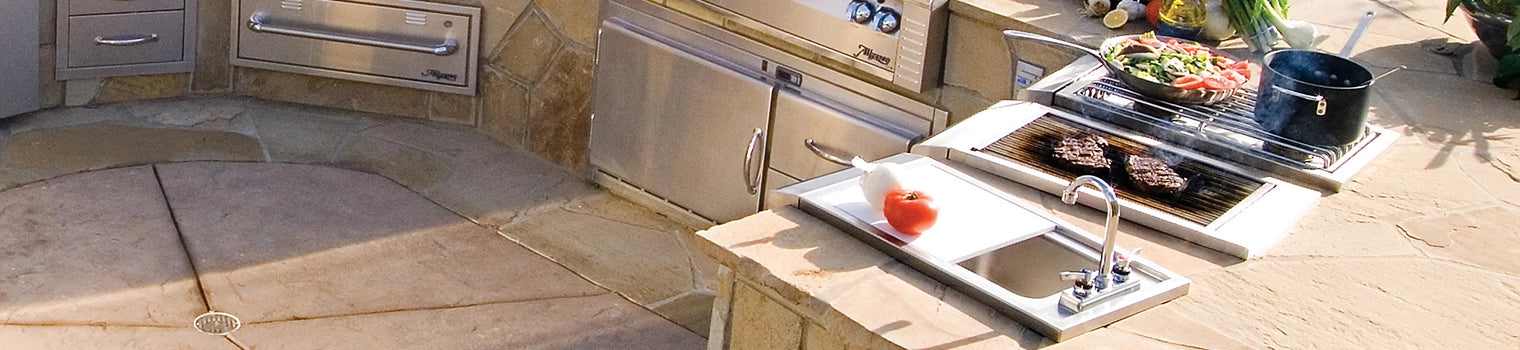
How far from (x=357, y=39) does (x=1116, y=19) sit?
283 centimetres

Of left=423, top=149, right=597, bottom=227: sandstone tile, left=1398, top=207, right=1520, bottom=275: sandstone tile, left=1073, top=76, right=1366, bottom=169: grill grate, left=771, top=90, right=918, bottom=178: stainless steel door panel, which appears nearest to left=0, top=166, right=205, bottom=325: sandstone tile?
left=423, top=149, right=597, bottom=227: sandstone tile

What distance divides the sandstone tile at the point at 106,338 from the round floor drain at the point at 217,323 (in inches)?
1.3

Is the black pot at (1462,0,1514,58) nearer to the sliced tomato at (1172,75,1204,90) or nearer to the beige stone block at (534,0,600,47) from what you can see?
the sliced tomato at (1172,75,1204,90)

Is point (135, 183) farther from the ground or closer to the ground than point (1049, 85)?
closer to the ground

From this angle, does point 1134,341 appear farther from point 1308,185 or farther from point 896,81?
point 896,81

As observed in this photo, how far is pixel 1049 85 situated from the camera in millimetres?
3852

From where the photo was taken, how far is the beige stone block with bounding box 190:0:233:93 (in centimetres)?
575

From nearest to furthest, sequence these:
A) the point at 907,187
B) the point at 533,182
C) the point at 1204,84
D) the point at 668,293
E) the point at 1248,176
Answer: the point at 907,187, the point at 1248,176, the point at 1204,84, the point at 668,293, the point at 533,182

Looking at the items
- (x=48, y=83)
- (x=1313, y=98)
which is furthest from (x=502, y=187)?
(x=1313, y=98)

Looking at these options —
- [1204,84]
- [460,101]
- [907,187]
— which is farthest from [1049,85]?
[460,101]

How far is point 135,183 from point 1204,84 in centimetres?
349

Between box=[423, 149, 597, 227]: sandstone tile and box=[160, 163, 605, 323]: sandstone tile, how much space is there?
0.10m

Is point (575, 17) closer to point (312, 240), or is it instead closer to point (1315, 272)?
point (312, 240)

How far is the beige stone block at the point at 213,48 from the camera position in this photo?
18.9 feet
